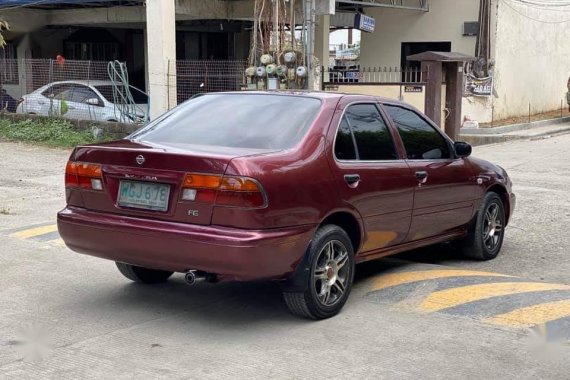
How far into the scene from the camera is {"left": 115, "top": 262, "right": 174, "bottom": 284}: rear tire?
5828 mm

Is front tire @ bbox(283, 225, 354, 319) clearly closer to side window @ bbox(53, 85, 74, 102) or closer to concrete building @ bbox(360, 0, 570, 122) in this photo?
side window @ bbox(53, 85, 74, 102)

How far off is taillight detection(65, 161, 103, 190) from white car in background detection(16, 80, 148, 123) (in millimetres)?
12052

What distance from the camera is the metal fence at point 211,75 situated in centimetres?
1658

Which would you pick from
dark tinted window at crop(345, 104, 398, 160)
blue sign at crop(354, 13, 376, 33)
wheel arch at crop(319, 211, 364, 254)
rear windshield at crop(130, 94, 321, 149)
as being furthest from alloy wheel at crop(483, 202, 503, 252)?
blue sign at crop(354, 13, 376, 33)

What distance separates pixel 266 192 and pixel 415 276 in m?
2.10

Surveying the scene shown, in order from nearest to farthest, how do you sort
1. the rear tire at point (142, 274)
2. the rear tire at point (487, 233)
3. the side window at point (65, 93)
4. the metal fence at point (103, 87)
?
the rear tire at point (142, 274) < the rear tire at point (487, 233) < the metal fence at point (103, 87) < the side window at point (65, 93)

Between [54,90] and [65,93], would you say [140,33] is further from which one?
[65,93]

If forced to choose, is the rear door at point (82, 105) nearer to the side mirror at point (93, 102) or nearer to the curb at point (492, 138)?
the side mirror at point (93, 102)

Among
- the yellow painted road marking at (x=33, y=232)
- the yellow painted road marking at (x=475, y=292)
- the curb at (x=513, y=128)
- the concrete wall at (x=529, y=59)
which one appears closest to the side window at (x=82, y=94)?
the curb at (x=513, y=128)

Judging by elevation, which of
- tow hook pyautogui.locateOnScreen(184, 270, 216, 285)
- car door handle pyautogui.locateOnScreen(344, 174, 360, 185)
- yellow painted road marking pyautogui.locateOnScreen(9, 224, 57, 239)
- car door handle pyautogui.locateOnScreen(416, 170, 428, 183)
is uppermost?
car door handle pyautogui.locateOnScreen(344, 174, 360, 185)

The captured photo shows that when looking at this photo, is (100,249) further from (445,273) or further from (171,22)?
(171,22)

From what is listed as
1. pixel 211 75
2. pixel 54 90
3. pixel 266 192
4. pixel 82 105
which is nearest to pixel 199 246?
pixel 266 192

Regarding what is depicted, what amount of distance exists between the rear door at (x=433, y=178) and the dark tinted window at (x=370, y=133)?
187 millimetres

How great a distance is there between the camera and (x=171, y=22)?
55.2 ft
